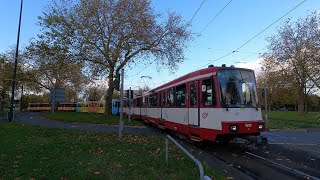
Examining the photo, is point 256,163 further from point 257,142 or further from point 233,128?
point 257,142

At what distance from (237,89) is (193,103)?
7.07ft

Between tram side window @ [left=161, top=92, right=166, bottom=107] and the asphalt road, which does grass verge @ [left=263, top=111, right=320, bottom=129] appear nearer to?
the asphalt road

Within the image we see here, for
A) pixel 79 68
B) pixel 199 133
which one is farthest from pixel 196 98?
pixel 79 68

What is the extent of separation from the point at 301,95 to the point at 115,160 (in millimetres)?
46279

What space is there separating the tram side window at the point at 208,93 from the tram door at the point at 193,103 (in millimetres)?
543

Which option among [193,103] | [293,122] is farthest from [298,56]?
[193,103]

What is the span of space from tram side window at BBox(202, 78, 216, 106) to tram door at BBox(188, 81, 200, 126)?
543mm

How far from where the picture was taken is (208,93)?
39.6 ft

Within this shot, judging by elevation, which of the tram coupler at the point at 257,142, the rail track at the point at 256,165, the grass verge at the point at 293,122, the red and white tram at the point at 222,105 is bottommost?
the rail track at the point at 256,165

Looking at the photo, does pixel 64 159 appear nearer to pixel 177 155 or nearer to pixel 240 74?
→ pixel 177 155

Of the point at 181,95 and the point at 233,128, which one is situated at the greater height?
the point at 181,95

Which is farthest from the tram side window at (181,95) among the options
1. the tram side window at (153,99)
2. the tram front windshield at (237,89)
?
the tram side window at (153,99)

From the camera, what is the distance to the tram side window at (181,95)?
14586 millimetres

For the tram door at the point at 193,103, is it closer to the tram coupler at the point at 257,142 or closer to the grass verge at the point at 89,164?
the grass verge at the point at 89,164
